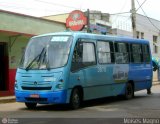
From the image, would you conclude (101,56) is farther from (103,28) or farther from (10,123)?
(103,28)

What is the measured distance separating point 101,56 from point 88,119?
17.5 feet

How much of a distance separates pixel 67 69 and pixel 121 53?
4.70 meters

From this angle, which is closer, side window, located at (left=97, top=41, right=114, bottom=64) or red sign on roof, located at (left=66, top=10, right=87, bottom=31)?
side window, located at (left=97, top=41, right=114, bottom=64)

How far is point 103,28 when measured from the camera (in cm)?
3425

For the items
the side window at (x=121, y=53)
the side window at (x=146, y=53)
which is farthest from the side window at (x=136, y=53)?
the side window at (x=121, y=53)

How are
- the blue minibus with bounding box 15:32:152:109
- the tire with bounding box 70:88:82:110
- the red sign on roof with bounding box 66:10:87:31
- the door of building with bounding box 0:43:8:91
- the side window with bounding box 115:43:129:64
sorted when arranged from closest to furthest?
the blue minibus with bounding box 15:32:152:109 → the tire with bounding box 70:88:82:110 → the side window with bounding box 115:43:129:64 → the door of building with bounding box 0:43:8:91 → the red sign on roof with bounding box 66:10:87:31

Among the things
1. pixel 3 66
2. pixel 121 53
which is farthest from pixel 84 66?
pixel 3 66

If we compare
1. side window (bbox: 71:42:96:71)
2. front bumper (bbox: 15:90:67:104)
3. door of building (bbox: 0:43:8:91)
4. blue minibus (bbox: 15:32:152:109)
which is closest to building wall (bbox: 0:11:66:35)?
door of building (bbox: 0:43:8:91)

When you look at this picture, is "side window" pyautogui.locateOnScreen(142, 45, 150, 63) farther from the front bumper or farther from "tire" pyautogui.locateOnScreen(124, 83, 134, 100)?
the front bumper

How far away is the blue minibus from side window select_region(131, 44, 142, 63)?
174cm

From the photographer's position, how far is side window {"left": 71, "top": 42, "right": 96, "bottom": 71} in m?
15.2

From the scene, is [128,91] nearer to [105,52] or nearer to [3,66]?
[105,52]

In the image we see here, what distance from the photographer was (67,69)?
14.7 m

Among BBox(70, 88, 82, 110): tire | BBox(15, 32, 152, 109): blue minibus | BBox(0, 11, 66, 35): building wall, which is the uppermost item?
BBox(0, 11, 66, 35): building wall
